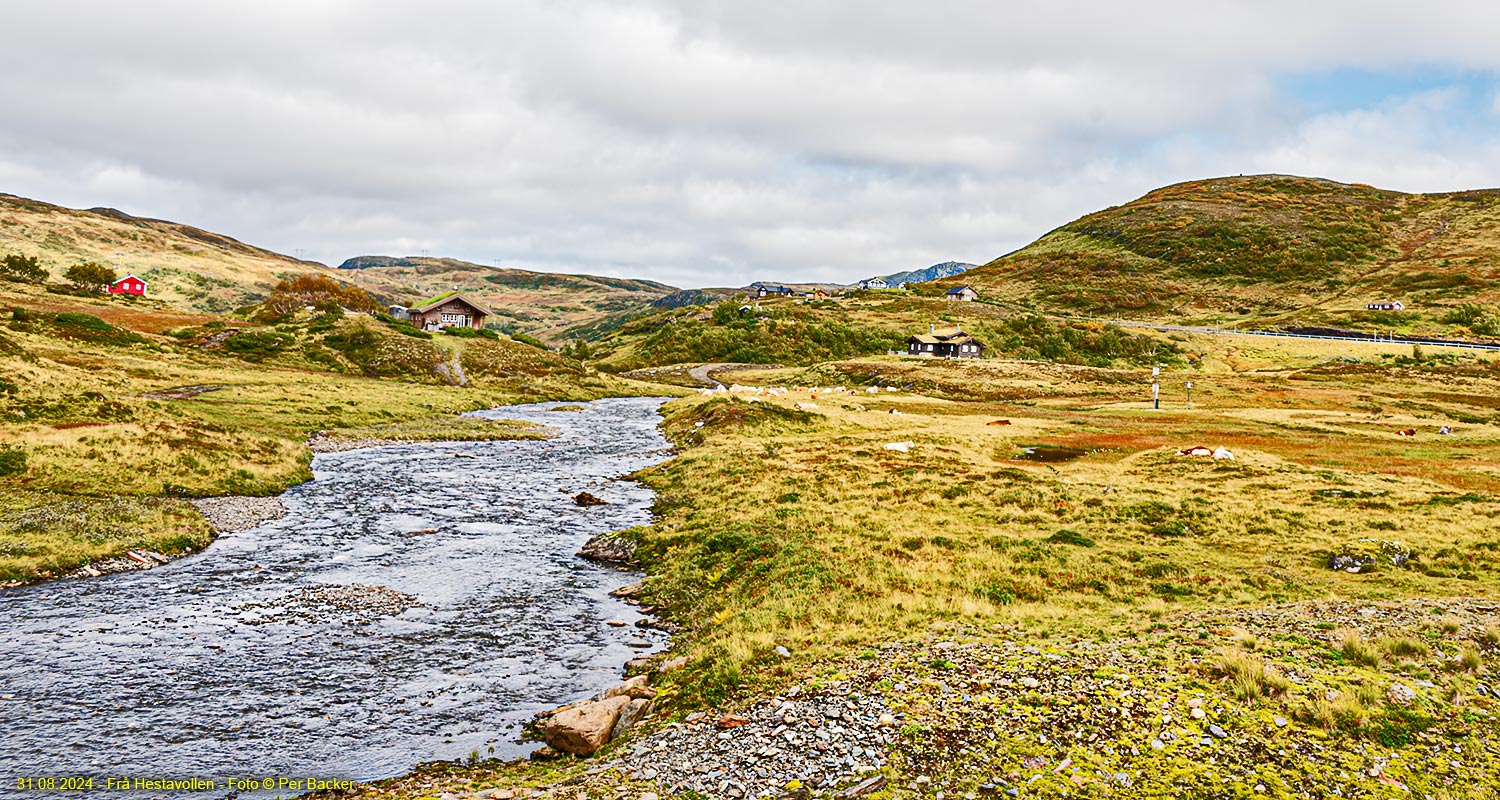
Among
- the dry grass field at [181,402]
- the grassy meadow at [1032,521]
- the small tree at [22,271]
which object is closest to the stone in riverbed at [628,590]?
the grassy meadow at [1032,521]

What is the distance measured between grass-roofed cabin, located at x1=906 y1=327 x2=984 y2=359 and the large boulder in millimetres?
147574

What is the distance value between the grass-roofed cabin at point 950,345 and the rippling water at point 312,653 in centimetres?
13168

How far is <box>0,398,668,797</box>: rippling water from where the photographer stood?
16484mm

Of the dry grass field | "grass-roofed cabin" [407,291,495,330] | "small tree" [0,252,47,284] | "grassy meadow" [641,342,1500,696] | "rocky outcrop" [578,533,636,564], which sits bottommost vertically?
"rocky outcrop" [578,533,636,564]

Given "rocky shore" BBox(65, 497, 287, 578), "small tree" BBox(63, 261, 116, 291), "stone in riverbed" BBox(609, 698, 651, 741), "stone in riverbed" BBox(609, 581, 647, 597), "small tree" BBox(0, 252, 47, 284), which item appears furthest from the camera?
"small tree" BBox(63, 261, 116, 291)

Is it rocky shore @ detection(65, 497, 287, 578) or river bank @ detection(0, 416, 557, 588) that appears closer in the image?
river bank @ detection(0, 416, 557, 588)

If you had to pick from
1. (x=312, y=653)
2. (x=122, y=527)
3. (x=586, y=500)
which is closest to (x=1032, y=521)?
(x=586, y=500)

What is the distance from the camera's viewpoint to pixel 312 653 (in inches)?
848

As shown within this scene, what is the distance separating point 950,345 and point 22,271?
181262 millimetres

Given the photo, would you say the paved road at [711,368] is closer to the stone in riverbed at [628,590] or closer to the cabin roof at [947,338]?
the cabin roof at [947,338]

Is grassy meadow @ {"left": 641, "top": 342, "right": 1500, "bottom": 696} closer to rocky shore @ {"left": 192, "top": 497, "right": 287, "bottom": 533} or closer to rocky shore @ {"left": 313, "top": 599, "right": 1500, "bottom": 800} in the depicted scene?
rocky shore @ {"left": 313, "top": 599, "right": 1500, "bottom": 800}

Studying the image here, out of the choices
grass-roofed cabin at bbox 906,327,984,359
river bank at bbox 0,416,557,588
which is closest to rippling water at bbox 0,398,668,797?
river bank at bbox 0,416,557,588

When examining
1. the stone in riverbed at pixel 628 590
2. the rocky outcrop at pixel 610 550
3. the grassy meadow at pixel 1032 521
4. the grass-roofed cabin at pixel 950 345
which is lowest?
the stone in riverbed at pixel 628 590

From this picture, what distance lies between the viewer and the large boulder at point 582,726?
16375mm
